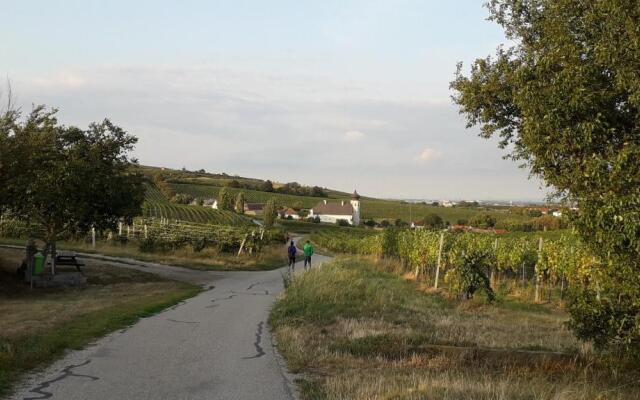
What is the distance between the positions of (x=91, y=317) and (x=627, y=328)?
10896mm

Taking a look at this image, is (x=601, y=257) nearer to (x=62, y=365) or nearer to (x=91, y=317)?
(x=62, y=365)

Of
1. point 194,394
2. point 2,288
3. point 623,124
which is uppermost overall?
point 623,124

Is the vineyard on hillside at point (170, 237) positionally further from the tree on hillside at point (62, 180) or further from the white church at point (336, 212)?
the white church at point (336, 212)

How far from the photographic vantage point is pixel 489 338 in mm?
10289

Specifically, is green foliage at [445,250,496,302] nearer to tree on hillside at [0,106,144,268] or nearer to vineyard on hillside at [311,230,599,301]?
vineyard on hillside at [311,230,599,301]

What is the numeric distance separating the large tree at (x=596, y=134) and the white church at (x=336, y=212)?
12193cm

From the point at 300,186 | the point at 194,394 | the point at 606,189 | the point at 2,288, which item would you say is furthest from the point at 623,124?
the point at 300,186

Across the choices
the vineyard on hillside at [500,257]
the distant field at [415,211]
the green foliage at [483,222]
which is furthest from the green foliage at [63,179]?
the distant field at [415,211]

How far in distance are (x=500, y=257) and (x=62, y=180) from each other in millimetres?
18283

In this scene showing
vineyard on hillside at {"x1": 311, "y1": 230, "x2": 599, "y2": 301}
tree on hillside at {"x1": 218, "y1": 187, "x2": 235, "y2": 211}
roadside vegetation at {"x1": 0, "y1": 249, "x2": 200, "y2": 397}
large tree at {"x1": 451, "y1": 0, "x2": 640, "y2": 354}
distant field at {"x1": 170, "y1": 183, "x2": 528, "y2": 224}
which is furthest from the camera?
distant field at {"x1": 170, "y1": 183, "x2": 528, "y2": 224}

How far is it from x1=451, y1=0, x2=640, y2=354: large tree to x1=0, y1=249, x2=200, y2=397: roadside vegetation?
7.15 m

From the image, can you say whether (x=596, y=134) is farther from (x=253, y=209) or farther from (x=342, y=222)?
(x=253, y=209)

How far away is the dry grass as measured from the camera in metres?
6.27

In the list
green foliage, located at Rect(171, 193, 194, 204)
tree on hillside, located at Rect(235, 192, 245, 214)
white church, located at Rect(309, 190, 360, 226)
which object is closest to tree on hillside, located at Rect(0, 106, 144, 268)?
green foliage, located at Rect(171, 193, 194, 204)
